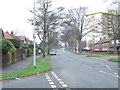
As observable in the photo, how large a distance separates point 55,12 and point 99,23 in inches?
722

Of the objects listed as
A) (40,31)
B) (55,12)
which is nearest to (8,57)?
(55,12)

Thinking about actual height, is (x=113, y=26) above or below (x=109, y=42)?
above

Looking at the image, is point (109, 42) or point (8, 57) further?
point (109, 42)

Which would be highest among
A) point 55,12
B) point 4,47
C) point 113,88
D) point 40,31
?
point 55,12

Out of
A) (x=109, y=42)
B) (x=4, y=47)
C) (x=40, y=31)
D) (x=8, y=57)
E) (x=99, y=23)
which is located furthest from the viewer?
(x=109, y=42)

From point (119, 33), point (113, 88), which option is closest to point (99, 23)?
point (119, 33)

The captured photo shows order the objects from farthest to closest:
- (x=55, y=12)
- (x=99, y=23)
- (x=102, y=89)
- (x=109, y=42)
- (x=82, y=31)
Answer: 1. (x=109, y=42)
2. (x=82, y=31)
3. (x=99, y=23)
4. (x=55, y=12)
5. (x=102, y=89)

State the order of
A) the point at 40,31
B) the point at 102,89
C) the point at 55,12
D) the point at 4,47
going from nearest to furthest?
the point at 102,89 < the point at 4,47 < the point at 55,12 < the point at 40,31

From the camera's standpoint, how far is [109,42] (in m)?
61.8

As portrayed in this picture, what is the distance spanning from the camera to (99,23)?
132 ft

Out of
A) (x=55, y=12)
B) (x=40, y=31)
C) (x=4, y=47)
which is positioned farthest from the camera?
(x=40, y=31)

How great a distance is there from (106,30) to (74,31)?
380 inches

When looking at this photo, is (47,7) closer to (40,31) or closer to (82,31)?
(40,31)

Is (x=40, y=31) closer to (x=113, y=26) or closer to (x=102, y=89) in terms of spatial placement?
(x=113, y=26)
